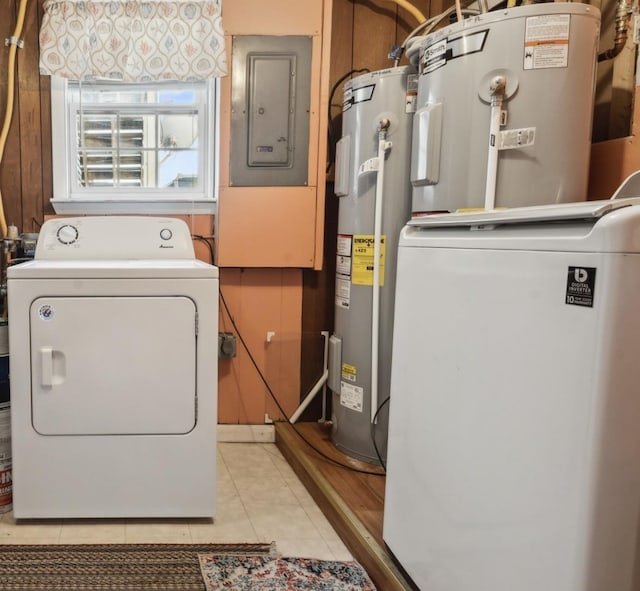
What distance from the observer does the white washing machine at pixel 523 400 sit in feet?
2.57

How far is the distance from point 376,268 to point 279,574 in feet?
3.50

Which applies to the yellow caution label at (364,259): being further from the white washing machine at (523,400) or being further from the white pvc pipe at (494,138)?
the white washing machine at (523,400)

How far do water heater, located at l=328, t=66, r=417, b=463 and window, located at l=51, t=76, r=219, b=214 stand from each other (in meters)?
0.78

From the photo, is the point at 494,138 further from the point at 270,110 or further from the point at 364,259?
the point at 270,110

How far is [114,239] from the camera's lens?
226 cm

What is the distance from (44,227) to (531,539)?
2122mm

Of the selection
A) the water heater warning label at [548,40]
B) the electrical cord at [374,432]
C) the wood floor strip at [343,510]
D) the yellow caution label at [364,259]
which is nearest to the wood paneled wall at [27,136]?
the yellow caution label at [364,259]

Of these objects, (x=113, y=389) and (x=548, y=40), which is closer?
(x=548, y=40)

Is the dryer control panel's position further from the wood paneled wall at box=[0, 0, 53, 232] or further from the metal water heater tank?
the metal water heater tank

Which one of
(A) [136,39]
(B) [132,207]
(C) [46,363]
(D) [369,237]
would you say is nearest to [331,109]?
(D) [369,237]

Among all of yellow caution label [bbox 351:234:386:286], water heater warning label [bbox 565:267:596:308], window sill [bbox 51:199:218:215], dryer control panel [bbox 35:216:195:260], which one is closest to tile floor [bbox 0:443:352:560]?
yellow caution label [bbox 351:234:386:286]

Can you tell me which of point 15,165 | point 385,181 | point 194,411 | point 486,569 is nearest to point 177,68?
point 15,165

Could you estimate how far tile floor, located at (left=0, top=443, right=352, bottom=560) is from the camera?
1.66m

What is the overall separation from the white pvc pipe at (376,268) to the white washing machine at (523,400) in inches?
25.3
